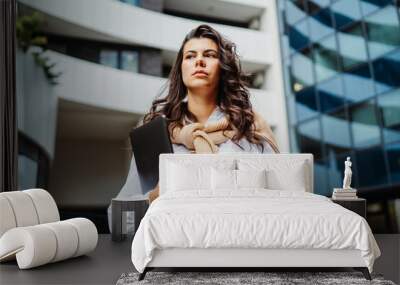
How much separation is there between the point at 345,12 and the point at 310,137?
173 cm

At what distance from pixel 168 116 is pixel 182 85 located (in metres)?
0.40

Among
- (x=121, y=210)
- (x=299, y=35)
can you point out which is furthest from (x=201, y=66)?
(x=299, y=35)

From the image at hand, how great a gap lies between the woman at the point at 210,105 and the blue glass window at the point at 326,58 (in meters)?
1.50

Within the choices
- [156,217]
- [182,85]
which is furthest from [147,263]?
[182,85]

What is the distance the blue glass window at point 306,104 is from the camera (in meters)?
6.46

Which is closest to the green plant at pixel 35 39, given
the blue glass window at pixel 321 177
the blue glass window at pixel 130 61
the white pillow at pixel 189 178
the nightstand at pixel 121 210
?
the blue glass window at pixel 130 61

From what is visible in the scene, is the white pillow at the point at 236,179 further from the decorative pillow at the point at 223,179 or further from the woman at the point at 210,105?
the woman at the point at 210,105

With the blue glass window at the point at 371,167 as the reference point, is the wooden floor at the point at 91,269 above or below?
below

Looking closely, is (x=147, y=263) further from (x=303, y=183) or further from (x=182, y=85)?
(x=182, y=85)

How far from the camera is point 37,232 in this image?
3.41 m

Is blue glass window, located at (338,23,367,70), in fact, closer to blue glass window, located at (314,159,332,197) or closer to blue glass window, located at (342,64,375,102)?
blue glass window, located at (342,64,375,102)

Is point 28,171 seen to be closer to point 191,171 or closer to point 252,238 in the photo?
point 191,171

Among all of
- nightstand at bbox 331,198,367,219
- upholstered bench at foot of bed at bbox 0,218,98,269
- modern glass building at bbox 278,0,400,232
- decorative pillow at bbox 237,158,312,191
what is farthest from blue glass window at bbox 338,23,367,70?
upholstered bench at foot of bed at bbox 0,218,98,269

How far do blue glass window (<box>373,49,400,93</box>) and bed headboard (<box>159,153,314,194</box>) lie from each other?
194 cm
